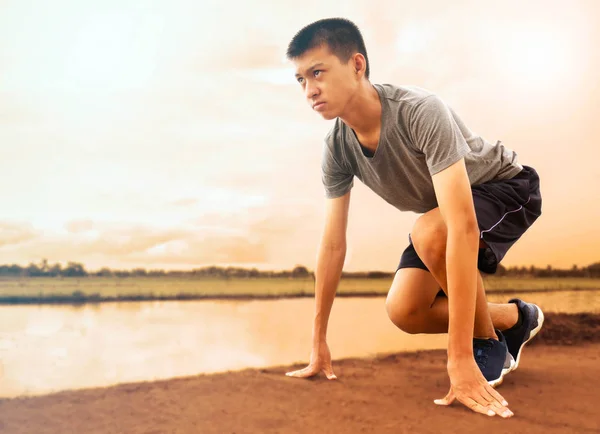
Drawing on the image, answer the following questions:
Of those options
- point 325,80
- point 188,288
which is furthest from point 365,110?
point 188,288

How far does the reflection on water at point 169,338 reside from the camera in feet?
7.19

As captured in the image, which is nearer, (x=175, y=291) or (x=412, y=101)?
(x=412, y=101)

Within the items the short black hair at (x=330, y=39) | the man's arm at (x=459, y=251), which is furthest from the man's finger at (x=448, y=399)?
the short black hair at (x=330, y=39)

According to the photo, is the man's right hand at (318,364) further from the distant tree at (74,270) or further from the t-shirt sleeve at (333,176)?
the distant tree at (74,270)

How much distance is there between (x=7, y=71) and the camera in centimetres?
244

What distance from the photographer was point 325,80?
68.1 inches

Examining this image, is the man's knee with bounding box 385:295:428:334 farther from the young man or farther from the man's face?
the man's face

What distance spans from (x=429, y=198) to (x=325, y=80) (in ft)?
1.52

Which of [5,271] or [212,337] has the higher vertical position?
[5,271]

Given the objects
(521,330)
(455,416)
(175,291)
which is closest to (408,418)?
(455,416)

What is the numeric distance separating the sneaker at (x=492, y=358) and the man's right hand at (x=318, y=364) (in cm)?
44

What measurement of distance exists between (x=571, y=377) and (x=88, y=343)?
1.72 metres

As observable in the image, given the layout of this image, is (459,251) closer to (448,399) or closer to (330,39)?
(448,399)

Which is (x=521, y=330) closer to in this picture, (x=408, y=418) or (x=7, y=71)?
(x=408, y=418)
